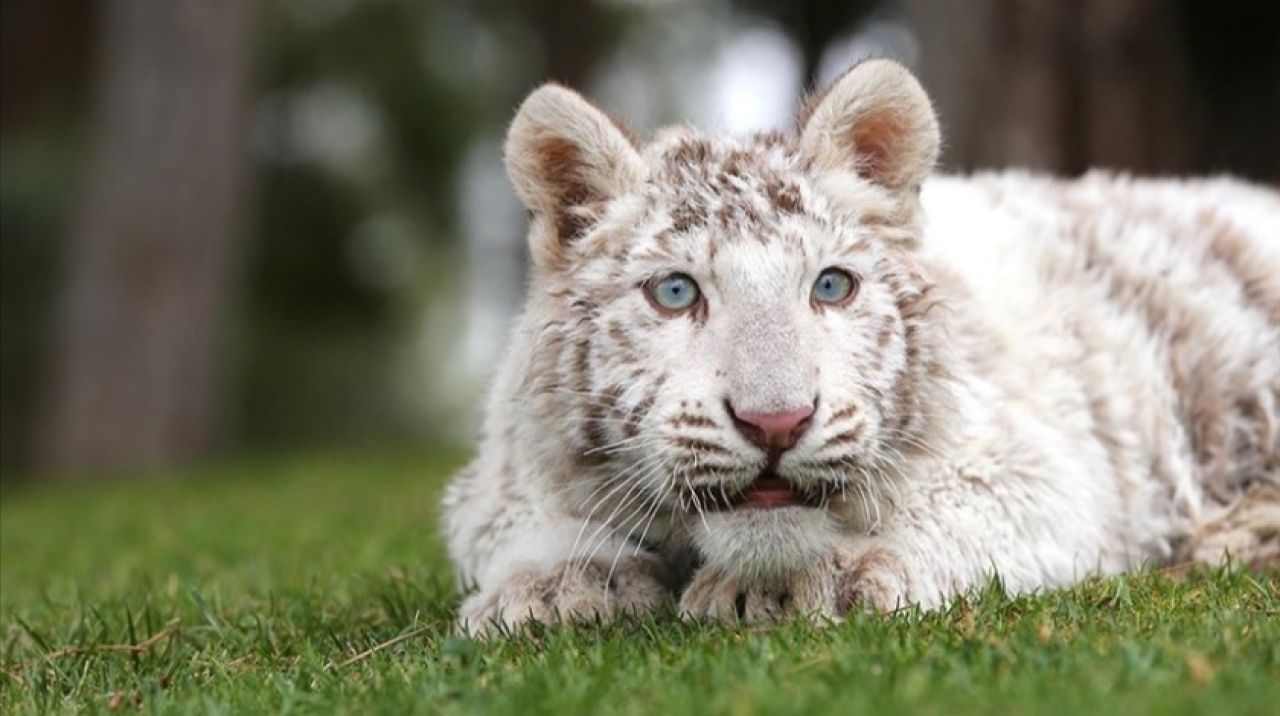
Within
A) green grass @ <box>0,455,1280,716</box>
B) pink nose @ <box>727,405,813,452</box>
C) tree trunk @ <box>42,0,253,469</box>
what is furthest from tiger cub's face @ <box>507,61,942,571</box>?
tree trunk @ <box>42,0,253,469</box>

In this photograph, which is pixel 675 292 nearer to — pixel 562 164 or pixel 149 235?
pixel 562 164

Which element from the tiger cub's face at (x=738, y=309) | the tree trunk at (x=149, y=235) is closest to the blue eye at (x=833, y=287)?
the tiger cub's face at (x=738, y=309)

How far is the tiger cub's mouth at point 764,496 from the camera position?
395 cm

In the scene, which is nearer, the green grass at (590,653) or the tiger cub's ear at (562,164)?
the green grass at (590,653)

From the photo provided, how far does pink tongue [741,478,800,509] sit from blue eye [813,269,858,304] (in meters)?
0.53

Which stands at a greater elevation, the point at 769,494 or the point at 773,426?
the point at 773,426

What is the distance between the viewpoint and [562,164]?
180 inches

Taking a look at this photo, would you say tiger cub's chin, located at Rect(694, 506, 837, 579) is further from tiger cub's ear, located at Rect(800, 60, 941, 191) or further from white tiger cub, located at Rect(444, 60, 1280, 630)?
tiger cub's ear, located at Rect(800, 60, 941, 191)

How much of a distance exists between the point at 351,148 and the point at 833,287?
76.8 ft

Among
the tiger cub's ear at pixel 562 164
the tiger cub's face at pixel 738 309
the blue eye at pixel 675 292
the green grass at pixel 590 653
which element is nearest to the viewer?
the green grass at pixel 590 653

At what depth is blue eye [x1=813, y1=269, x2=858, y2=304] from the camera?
418 centimetres

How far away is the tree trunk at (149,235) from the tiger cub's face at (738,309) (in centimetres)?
1078

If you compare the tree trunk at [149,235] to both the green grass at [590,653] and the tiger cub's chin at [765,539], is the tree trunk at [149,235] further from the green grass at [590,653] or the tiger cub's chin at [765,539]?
the tiger cub's chin at [765,539]

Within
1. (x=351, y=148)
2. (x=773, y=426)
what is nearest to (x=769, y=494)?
(x=773, y=426)
